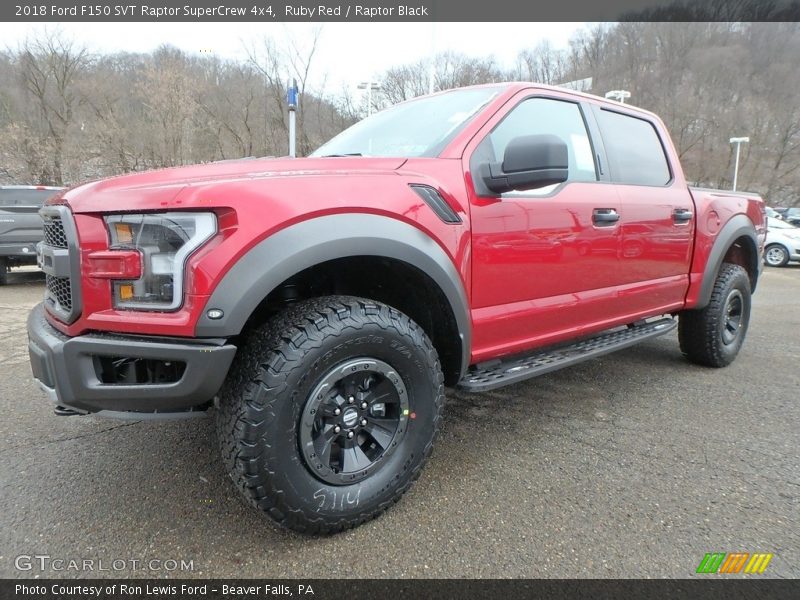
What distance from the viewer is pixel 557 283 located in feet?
8.80

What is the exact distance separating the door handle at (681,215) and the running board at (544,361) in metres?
0.77

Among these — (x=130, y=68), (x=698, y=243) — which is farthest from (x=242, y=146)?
(x=698, y=243)

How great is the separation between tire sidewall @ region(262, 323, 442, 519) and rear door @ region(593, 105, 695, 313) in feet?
5.58

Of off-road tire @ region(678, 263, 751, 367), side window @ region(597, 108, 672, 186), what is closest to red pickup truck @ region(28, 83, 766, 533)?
side window @ region(597, 108, 672, 186)

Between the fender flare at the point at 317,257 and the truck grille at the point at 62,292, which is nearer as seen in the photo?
the fender flare at the point at 317,257

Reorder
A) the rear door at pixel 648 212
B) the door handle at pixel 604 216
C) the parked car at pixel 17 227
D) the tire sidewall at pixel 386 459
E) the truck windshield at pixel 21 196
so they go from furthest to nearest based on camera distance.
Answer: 1. the truck windshield at pixel 21 196
2. the parked car at pixel 17 227
3. the rear door at pixel 648 212
4. the door handle at pixel 604 216
5. the tire sidewall at pixel 386 459

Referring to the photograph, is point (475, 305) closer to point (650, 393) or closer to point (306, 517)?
point (306, 517)

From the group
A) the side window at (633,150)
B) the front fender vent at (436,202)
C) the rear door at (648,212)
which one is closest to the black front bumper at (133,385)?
the front fender vent at (436,202)

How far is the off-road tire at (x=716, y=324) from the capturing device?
156 inches

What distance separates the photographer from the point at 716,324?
3.96m

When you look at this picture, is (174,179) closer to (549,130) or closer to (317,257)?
(317,257)

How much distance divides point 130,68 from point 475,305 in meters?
25.5

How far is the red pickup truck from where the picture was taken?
167 centimetres

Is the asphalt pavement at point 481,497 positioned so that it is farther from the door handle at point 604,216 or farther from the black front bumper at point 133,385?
the door handle at point 604,216
